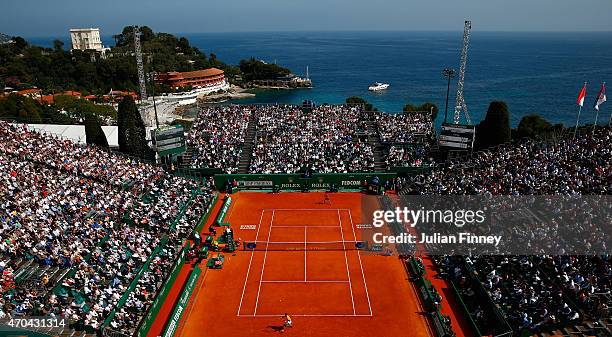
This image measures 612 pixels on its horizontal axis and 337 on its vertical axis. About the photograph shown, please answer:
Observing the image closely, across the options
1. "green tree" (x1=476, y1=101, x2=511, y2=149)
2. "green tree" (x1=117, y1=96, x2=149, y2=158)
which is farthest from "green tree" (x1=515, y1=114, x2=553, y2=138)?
"green tree" (x1=117, y1=96, x2=149, y2=158)

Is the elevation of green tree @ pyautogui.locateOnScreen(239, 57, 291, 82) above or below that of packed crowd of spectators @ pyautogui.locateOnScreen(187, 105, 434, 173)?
above

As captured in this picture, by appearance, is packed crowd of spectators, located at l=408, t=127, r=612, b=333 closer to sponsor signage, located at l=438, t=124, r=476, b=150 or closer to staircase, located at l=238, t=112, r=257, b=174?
sponsor signage, located at l=438, t=124, r=476, b=150

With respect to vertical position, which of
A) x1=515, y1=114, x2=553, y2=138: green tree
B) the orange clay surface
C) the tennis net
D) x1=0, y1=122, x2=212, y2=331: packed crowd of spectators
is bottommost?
the orange clay surface

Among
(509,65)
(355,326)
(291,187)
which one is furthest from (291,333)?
(509,65)

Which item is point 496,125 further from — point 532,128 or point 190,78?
point 190,78

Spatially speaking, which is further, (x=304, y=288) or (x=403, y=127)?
(x=403, y=127)

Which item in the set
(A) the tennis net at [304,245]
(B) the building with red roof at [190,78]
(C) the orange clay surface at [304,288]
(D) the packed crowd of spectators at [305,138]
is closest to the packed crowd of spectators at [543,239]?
(C) the orange clay surface at [304,288]

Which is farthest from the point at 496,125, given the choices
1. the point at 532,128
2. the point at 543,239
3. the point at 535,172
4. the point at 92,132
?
the point at 92,132

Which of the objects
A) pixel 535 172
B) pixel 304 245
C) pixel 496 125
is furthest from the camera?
pixel 496 125
